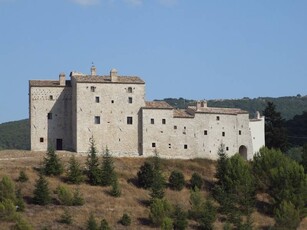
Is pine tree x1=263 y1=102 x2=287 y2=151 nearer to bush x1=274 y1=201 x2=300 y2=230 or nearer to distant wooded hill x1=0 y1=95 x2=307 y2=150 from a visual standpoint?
distant wooded hill x1=0 y1=95 x2=307 y2=150

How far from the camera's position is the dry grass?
6788cm

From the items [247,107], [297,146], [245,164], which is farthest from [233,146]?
[247,107]

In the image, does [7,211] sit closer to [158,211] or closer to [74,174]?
[74,174]

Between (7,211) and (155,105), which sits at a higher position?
(155,105)

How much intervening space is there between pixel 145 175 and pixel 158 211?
6894 mm

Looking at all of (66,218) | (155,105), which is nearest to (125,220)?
(66,218)

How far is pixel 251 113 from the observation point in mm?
165250

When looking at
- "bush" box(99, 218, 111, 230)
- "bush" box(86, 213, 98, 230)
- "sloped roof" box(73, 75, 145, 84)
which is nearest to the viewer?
"bush" box(86, 213, 98, 230)

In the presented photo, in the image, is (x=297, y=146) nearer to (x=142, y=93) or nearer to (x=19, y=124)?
(x=142, y=93)

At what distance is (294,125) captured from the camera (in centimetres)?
11769

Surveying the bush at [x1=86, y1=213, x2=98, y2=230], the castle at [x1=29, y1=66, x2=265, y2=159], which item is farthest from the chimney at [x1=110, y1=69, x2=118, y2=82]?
the bush at [x1=86, y1=213, x2=98, y2=230]

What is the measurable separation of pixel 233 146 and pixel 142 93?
10640mm

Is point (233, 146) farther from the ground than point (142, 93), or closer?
closer

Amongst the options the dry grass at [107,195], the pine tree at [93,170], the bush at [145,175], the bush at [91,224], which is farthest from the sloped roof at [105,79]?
the bush at [91,224]
